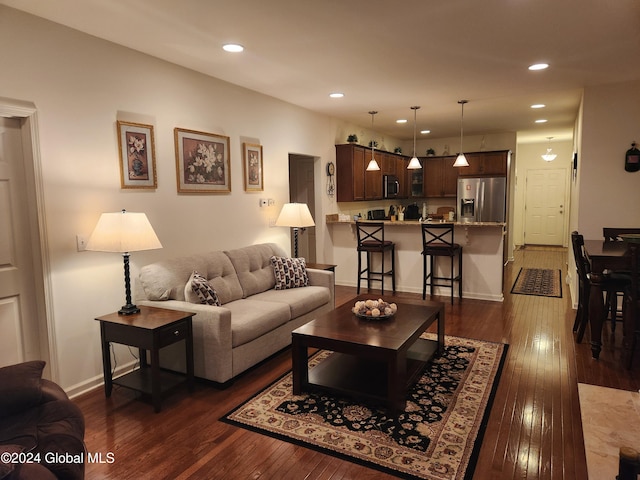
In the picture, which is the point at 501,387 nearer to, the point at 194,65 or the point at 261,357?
the point at 261,357

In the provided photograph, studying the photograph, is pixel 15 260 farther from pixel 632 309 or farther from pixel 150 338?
pixel 632 309

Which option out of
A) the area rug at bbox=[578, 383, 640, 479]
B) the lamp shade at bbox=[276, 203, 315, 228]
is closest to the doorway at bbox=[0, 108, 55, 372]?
the lamp shade at bbox=[276, 203, 315, 228]

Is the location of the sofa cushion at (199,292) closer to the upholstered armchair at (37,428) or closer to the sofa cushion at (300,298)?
the sofa cushion at (300,298)

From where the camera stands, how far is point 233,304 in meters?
3.76

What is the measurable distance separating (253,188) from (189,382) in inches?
97.0

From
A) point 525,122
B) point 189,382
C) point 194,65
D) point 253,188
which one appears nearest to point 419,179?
point 525,122

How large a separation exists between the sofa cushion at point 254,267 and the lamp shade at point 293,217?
405 millimetres

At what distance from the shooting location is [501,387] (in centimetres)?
311

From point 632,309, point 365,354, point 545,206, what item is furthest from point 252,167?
point 545,206

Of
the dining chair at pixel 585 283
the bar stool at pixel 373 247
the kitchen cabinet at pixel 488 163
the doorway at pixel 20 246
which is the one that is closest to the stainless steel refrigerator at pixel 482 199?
the kitchen cabinet at pixel 488 163

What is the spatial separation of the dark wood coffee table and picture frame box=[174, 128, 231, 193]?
73.6 inches

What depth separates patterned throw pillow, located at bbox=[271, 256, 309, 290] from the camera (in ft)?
14.5

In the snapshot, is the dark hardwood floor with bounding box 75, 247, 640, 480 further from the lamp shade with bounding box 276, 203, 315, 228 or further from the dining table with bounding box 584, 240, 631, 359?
the lamp shade with bounding box 276, 203, 315, 228

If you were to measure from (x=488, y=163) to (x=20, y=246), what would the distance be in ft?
25.1
